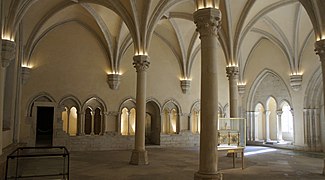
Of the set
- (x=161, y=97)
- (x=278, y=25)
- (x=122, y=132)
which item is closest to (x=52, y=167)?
(x=122, y=132)

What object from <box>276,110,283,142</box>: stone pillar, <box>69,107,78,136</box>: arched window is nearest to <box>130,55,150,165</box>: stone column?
<box>69,107,78,136</box>: arched window

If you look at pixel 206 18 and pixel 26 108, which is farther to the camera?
pixel 26 108

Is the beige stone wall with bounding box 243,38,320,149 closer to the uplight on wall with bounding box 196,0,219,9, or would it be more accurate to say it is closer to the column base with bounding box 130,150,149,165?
the column base with bounding box 130,150,149,165

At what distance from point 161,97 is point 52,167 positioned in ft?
31.2

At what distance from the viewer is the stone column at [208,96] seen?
5.99 m

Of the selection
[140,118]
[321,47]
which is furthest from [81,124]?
[321,47]

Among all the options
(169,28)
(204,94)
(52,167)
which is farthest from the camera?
(169,28)

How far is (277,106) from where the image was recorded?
685 inches

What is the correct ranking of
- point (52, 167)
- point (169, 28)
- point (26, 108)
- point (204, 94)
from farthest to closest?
point (169, 28) < point (26, 108) < point (52, 167) < point (204, 94)

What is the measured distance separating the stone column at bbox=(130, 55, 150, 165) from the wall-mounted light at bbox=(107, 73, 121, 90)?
5071 mm

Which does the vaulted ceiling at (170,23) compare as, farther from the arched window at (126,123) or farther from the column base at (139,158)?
the column base at (139,158)

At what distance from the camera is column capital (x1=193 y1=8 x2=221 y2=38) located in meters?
6.35

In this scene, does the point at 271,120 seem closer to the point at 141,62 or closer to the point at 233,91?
the point at 233,91

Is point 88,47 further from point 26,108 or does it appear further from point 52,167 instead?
point 52,167
